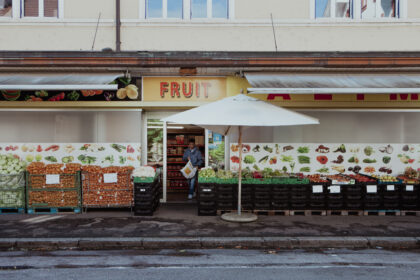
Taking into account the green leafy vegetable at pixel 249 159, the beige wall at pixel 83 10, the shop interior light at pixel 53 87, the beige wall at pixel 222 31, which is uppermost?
the beige wall at pixel 83 10

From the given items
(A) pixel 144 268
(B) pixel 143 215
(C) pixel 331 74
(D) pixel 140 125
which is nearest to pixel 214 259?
(A) pixel 144 268

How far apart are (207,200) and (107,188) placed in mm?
2609

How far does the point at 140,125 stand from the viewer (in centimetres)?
1097

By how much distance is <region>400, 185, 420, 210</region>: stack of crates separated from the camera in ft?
31.9

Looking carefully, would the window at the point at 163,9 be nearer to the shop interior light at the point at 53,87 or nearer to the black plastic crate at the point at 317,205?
the shop interior light at the point at 53,87

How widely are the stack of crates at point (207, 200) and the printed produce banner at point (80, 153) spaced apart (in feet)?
7.77

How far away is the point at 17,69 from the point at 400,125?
1083cm

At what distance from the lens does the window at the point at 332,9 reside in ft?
36.2

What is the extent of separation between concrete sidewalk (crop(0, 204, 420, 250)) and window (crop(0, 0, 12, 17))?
566 cm

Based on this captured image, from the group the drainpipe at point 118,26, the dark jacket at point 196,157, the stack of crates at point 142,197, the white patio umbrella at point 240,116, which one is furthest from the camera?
the dark jacket at point 196,157

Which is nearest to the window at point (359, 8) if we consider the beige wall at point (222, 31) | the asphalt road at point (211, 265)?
the beige wall at point (222, 31)

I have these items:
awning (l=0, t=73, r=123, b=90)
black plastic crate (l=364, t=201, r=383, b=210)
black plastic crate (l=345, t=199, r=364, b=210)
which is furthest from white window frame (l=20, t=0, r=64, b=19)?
black plastic crate (l=364, t=201, r=383, b=210)

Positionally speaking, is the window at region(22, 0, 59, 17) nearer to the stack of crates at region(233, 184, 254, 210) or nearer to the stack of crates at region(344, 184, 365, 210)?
the stack of crates at region(233, 184, 254, 210)

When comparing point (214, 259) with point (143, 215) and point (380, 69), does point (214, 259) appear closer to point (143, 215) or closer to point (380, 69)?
point (143, 215)
